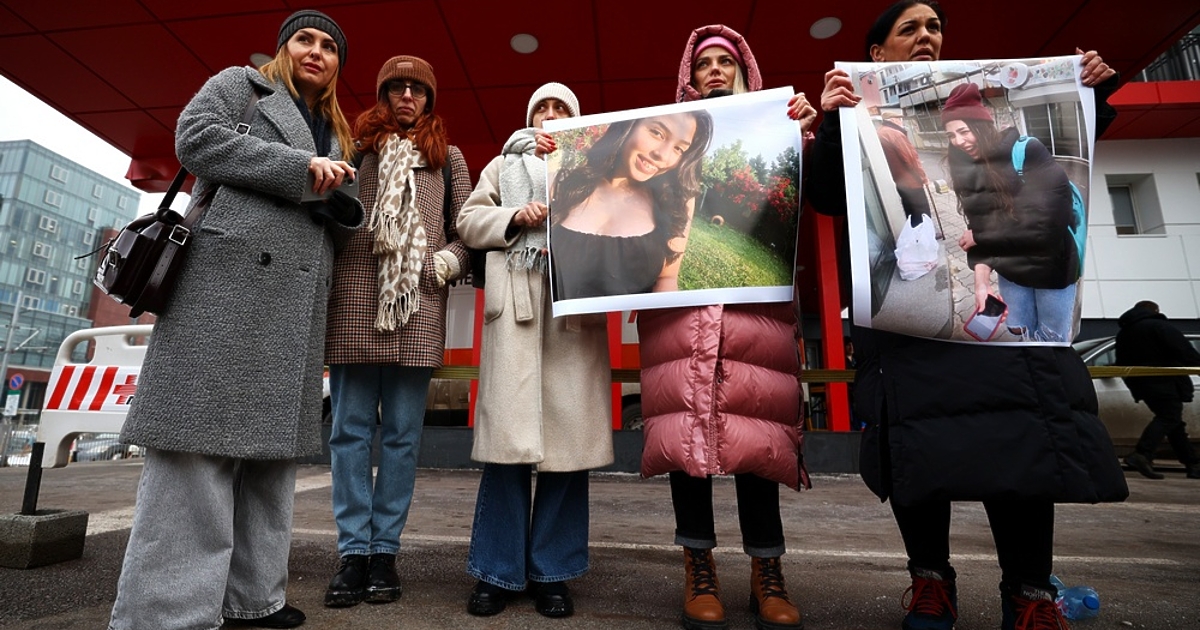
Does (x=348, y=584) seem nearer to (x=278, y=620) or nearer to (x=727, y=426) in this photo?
(x=278, y=620)

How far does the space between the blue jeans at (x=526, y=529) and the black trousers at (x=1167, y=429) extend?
6.28m

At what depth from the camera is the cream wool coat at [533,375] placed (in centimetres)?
162

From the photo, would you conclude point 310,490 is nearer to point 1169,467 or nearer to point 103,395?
point 103,395

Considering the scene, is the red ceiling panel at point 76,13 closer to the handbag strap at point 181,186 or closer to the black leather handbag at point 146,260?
the handbag strap at point 181,186

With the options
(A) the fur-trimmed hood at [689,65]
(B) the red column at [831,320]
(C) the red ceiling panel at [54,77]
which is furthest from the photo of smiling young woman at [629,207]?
(C) the red ceiling panel at [54,77]

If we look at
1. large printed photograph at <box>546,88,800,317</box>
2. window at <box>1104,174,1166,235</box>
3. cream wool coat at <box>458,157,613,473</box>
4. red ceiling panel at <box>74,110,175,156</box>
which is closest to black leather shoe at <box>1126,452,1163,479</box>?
window at <box>1104,174,1166,235</box>

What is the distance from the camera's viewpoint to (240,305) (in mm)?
1373

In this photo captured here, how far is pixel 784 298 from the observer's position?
1.55 meters

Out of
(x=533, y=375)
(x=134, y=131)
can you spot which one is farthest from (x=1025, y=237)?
(x=134, y=131)

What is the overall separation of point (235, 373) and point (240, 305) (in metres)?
0.16

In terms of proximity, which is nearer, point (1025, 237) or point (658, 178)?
point (1025, 237)

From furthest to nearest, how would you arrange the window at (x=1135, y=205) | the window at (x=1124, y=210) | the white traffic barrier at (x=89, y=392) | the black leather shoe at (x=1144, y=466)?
1. the window at (x=1124, y=210)
2. the window at (x=1135, y=205)
3. the black leather shoe at (x=1144, y=466)
4. the white traffic barrier at (x=89, y=392)

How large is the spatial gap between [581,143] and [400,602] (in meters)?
1.45

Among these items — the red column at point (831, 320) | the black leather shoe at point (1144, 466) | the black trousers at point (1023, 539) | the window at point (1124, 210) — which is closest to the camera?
the black trousers at point (1023, 539)
